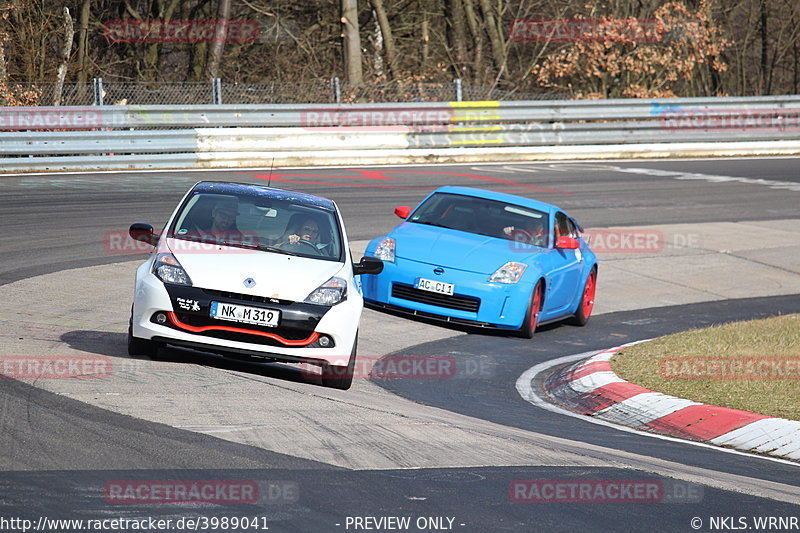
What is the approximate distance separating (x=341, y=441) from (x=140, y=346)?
98.0 inches

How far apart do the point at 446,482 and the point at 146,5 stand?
3030 centimetres

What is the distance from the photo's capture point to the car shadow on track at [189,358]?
8.51 m

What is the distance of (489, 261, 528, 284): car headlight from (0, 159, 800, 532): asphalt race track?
0.63 metres

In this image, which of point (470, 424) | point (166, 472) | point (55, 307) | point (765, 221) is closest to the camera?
point (166, 472)

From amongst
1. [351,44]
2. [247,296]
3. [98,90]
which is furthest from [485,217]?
[351,44]

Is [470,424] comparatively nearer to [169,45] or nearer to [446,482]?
[446,482]

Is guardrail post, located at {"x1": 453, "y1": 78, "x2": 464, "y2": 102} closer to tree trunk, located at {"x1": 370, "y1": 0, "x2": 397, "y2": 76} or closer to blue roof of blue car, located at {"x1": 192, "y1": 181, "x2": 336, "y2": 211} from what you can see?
tree trunk, located at {"x1": 370, "y1": 0, "x2": 397, "y2": 76}

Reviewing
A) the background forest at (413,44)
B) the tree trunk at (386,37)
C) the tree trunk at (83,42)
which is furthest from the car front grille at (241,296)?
the tree trunk at (386,37)

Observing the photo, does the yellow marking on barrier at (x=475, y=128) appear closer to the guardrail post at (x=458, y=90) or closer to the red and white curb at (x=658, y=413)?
the guardrail post at (x=458, y=90)

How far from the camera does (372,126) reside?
23734 mm

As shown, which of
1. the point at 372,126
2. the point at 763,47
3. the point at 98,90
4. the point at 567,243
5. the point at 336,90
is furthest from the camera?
the point at 763,47

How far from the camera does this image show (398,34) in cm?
3522

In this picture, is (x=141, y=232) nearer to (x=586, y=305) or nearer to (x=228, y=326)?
(x=228, y=326)

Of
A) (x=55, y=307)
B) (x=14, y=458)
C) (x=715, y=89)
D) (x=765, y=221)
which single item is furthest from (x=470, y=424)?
(x=715, y=89)
